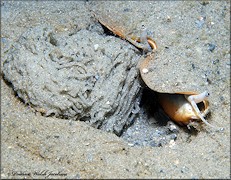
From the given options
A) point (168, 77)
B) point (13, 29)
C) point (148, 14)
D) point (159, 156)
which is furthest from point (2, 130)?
point (148, 14)

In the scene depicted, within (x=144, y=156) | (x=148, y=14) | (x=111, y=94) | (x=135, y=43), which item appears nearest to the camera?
(x=144, y=156)

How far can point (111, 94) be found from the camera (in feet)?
8.68

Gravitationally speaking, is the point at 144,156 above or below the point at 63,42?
below

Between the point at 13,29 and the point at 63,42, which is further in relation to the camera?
A: the point at 13,29

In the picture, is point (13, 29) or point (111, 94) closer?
point (111, 94)

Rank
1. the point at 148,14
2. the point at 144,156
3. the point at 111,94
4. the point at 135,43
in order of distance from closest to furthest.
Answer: the point at 144,156 < the point at 111,94 < the point at 135,43 < the point at 148,14

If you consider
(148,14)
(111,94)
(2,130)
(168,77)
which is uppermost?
(148,14)

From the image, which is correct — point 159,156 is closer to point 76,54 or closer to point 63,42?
point 76,54

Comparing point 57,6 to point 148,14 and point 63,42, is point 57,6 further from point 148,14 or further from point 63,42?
point 148,14

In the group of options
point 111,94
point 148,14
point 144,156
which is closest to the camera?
point 144,156

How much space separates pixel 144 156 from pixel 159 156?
0.11 meters

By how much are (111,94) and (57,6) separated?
1.17m

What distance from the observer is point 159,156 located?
236 centimetres

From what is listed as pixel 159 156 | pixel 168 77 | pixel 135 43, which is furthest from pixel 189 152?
pixel 135 43
